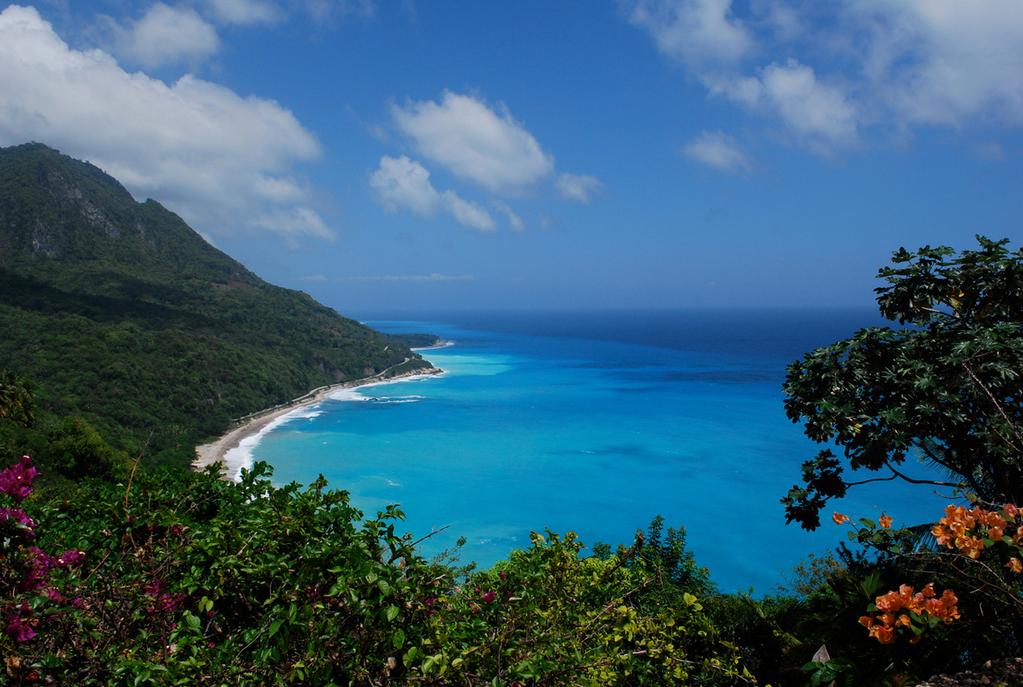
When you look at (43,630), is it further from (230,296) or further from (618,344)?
(618,344)

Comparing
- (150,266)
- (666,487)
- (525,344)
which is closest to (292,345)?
(150,266)

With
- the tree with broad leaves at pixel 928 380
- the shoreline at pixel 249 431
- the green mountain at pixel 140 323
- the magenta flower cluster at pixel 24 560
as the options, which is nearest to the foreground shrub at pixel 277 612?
the magenta flower cluster at pixel 24 560

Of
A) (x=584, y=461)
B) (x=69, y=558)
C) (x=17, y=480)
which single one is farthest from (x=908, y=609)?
(x=584, y=461)

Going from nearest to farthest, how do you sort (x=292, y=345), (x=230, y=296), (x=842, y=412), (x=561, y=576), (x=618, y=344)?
(x=561, y=576) → (x=842, y=412) → (x=292, y=345) → (x=230, y=296) → (x=618, y=344)

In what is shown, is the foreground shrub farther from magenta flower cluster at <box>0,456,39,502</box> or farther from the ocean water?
the ocean water

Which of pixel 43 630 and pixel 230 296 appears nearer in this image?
pixel 43 630

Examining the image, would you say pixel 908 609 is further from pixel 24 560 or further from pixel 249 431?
pixel 249 431

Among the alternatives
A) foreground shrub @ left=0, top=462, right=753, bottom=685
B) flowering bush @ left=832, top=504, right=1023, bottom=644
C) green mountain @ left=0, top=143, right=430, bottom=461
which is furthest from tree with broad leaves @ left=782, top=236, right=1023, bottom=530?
green mountain @ left=0, top=143, right=430, bottom=461
